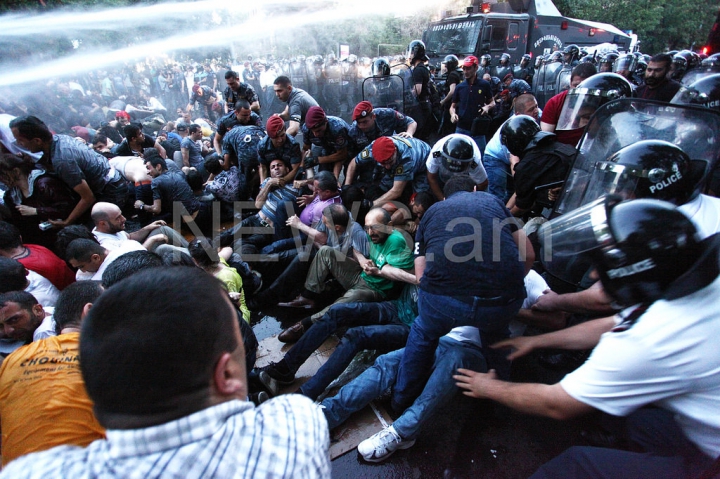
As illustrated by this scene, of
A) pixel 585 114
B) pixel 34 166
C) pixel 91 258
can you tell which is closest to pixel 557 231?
pixel 585 114

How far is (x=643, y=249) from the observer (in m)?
1.20

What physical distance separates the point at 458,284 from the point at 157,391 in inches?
67.3

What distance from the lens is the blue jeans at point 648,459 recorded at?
51.5 inches

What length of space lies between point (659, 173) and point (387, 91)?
17.4ft

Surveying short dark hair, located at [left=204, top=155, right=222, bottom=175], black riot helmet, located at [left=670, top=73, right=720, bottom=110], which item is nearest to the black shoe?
short dark hair, located at [left=204, top=155, right=222, bottom=175]

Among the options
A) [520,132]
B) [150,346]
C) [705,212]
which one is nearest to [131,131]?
[520,132]

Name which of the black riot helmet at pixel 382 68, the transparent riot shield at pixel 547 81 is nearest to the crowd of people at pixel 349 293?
the black riot helmet at pixel 382 68

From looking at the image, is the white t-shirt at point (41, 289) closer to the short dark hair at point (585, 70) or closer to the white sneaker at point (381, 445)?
the white sneaker at point (381, 445)

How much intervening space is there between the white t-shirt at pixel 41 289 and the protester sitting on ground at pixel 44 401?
1.63 meters

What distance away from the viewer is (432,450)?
2301 mm

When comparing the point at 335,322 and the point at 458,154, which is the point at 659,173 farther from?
the point at 335,322

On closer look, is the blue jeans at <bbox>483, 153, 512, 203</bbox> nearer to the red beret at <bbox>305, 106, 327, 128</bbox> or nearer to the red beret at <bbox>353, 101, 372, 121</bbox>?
the red beret at <bbox>353, 101, 372, 121</bbox>

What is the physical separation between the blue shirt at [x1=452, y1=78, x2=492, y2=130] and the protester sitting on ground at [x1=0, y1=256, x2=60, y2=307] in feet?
19.7

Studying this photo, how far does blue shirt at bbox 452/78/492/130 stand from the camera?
6.26 m
